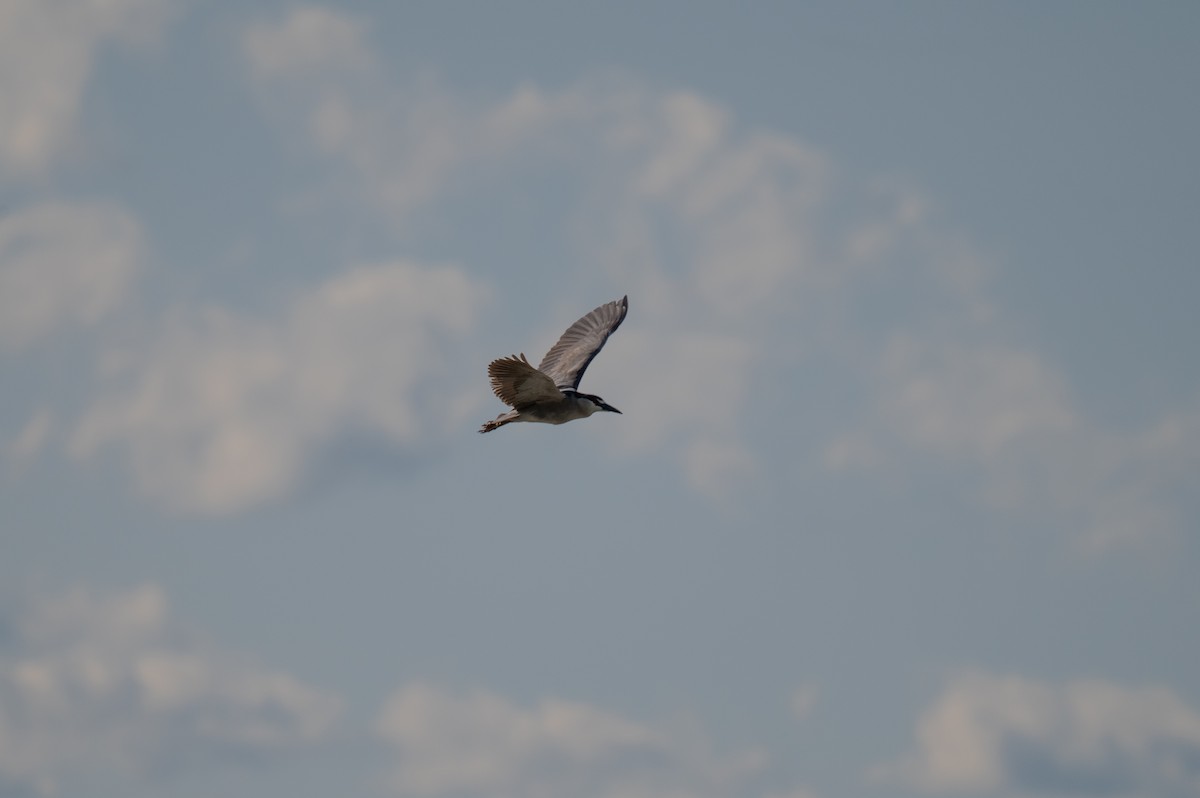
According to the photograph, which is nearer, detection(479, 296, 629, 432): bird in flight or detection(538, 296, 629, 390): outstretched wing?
detection(479, 296, 629, 432): bird in flight

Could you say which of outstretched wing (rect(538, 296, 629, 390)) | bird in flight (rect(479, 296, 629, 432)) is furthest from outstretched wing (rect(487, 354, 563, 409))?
outstretched wing (rect(538, 296, 629, 390))

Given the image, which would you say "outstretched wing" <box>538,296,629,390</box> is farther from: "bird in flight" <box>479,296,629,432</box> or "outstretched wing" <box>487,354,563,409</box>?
"outstretched wing" <box>487,354,563,409</box>

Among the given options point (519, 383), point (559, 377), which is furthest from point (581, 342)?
point (519, 383)

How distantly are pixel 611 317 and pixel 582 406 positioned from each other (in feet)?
20.4

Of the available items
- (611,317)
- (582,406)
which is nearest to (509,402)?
(582,406)

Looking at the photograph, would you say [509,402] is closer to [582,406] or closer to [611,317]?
[582,406]

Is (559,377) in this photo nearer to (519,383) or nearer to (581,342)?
(581,342)

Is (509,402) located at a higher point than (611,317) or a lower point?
lower

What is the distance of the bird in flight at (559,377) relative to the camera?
30234 millimetres

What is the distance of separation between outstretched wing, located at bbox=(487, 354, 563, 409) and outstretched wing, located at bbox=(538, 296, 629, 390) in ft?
13.3

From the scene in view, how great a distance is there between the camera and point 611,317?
3859 centimetres

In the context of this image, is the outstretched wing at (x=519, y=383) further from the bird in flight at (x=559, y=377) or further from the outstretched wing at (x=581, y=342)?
the outstretched wing at (x=581, y=342)

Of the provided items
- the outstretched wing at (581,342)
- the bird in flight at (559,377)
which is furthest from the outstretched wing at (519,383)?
the outstretched wing at (581,342)

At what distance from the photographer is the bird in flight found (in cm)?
3023
